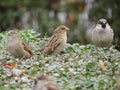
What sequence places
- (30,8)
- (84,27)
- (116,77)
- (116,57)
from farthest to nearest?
1. (30,8)
2. (84,27)
3. (116,57)
4. (116,77)

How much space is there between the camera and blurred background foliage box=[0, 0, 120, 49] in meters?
21.4

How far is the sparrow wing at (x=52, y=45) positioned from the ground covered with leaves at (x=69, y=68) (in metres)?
0.12

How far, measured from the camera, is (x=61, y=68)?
12.7 metres

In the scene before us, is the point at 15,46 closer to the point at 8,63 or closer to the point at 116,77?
the point at 8,63

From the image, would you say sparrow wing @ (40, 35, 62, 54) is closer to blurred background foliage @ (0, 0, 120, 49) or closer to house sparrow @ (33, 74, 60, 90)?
house sparrow @ (33, 74, 60, 90)

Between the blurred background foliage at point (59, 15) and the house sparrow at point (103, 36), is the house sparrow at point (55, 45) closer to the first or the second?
the house sparrow at point (103, 36)

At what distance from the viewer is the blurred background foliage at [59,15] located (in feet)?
70.3

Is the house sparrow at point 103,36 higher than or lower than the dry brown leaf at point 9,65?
higher

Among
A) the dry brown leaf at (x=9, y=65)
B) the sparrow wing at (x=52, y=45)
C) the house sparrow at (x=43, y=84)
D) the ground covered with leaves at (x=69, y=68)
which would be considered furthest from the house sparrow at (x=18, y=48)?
the house sparrow at (x=43, y=84)

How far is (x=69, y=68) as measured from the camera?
12711mm

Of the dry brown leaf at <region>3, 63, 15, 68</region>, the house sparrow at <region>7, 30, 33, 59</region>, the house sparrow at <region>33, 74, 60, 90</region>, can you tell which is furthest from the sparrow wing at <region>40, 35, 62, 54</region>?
the house sparrow at <region>33, 74, 60, 90</region>

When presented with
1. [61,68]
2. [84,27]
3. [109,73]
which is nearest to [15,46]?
[61,68]

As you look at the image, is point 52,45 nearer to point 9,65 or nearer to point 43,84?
point 9,65

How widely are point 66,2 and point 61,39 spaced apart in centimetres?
1200
